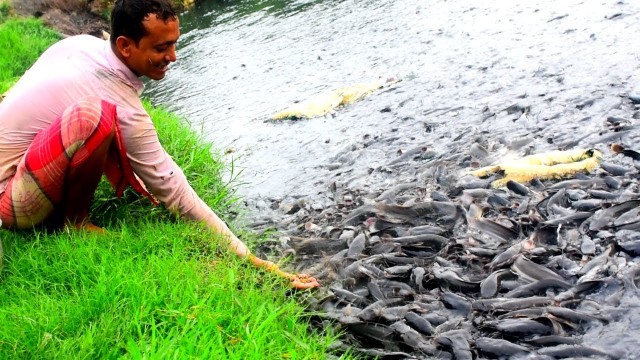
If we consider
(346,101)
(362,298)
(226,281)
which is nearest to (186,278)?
(226,281)

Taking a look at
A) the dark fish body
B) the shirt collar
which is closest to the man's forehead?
the shirt collar

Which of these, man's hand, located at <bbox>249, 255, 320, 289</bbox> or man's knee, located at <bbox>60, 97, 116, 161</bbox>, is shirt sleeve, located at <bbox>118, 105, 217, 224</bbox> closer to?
man's knee, located at <bbox>60, 97, 116, 161</bbox>

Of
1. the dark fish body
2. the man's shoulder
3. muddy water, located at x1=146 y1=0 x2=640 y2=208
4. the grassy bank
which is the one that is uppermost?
the man's shoulder

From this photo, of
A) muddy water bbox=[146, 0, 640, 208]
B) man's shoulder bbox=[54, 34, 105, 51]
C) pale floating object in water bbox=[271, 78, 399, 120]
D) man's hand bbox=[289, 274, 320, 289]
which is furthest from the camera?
pale floating object in water bbox=[271, 78, 399, 120]

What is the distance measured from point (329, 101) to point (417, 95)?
142 cm

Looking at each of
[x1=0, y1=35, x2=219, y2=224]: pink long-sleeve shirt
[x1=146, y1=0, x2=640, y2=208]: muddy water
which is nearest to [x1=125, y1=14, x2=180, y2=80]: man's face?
[x1=0, y1=35, x2=219, y2=224]: pink long-sleeve shirt

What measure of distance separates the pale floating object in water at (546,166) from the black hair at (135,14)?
3102 mm

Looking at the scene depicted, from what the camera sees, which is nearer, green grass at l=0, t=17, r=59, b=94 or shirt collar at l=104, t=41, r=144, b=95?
shirt collar at l=104, t=41, r=144, b=95

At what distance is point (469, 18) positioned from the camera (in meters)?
11.6

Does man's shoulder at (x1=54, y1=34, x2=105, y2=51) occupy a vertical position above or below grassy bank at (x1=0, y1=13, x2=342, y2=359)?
above

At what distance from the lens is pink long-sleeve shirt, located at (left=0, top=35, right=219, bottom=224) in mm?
3855

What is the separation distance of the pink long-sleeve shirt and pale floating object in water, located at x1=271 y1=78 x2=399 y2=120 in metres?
4.86

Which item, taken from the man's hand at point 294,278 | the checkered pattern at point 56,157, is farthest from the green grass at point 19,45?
the man's hand at point 294,278

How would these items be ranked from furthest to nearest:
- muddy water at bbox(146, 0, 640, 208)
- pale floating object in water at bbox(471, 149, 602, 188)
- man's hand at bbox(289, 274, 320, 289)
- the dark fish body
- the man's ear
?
muddy water at bbox(146, 0, 640, 208), pale floating object in water at bbox(471, 149, 602, 188), man's hand at bbox(289, 274, 320, 289), the man's ear, the dark fish body
